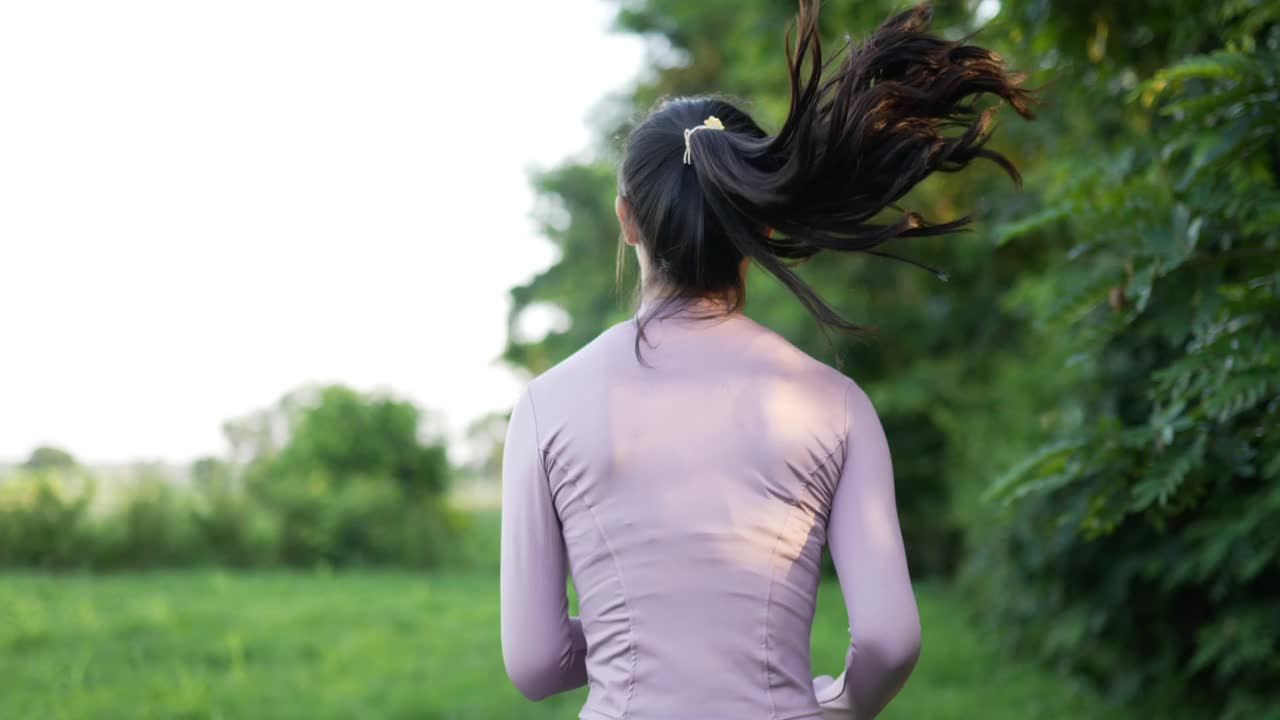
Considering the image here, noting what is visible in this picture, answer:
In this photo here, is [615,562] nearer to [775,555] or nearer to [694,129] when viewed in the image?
[775,555]

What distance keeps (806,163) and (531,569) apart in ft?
2.80

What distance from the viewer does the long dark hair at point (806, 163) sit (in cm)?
193

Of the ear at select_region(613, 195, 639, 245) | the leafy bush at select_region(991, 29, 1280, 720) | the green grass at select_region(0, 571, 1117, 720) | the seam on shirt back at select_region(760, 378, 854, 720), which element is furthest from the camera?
the green grass at select_region(0, 571, 1117, 720)

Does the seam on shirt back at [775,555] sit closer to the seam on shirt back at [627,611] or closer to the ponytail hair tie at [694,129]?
the seam on shirt back at [627,611]

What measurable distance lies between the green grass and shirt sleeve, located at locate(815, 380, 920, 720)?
13.7ft

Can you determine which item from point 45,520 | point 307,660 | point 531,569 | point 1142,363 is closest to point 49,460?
point 45,520

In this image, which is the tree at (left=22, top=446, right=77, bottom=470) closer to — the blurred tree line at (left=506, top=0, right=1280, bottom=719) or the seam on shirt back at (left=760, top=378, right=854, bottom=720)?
the blurred tree line at (left=506, top=0, right=1280, bottom=719)

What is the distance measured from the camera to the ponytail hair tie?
6.37ft

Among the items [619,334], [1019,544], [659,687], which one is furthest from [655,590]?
[1019,544]

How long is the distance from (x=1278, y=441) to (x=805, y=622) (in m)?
1.90

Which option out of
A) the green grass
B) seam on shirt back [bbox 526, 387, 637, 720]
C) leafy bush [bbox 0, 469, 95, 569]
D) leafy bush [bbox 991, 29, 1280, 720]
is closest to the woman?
seam on shirt back [bbox 526, 387, 637, 720]

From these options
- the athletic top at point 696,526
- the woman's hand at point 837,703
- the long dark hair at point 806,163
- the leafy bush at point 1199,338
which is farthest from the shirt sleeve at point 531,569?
the leafy bush at point 1199,338

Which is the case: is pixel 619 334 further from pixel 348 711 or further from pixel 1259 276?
pixel 348 711

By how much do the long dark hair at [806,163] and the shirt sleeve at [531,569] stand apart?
0.86ft
